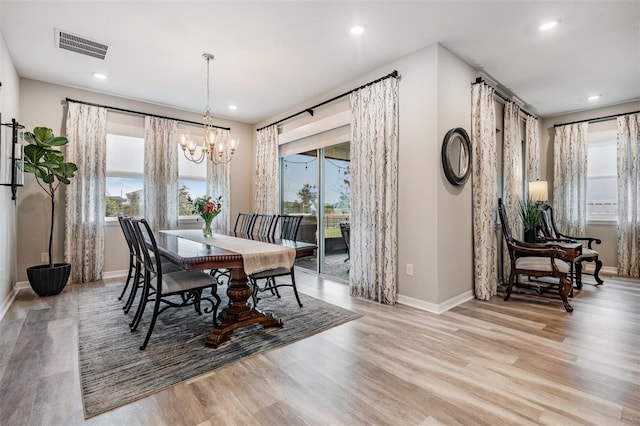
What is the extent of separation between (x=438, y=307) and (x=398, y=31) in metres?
2.80

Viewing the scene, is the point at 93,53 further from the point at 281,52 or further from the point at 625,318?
the point at 625,318

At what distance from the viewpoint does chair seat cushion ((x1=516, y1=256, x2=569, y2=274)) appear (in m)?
3.38

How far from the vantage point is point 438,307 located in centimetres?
315

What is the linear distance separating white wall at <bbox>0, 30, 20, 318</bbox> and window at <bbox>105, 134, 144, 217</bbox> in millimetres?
1121

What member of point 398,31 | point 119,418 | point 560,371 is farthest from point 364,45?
point 119,418

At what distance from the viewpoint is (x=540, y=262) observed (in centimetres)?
348

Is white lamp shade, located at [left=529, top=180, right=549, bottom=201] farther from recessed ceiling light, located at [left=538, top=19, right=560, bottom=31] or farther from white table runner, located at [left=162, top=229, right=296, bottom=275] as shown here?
white table runner, located at [left=162, top=229, right=296, bottom=275]

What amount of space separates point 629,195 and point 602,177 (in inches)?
25.2

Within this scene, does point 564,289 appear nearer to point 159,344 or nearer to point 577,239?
point 577,239

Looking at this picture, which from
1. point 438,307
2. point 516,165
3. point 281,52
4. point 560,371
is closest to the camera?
point 560,371

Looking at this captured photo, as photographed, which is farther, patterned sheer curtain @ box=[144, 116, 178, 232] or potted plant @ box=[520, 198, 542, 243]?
patterned sheer curtain @ box=[144, 116, 178, 232]

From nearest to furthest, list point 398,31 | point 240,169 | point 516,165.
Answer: point 398,31, point 516,165, point 240,169

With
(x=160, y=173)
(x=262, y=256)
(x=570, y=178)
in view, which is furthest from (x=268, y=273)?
(x=570, y=178)

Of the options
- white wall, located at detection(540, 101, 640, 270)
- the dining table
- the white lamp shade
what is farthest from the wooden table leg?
white wall, located at detection(540, 101, 640, 270)
